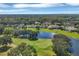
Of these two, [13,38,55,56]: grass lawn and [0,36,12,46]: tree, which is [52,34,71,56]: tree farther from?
[0,36,12,46]: tree

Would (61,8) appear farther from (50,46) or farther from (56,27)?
(50,46)

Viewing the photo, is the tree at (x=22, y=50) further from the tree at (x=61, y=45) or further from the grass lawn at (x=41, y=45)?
the tree at (x=61, y=45)

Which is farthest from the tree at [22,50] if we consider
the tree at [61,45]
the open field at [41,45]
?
the tree at [61,45]

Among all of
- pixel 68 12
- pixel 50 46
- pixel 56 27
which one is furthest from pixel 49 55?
pixel 68 12

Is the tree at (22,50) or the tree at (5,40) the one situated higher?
the tree at (5,40)

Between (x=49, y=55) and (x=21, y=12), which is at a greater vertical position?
(x=21, y=12)

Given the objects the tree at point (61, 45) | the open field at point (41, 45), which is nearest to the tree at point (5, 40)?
the open field at point (41, 45)
